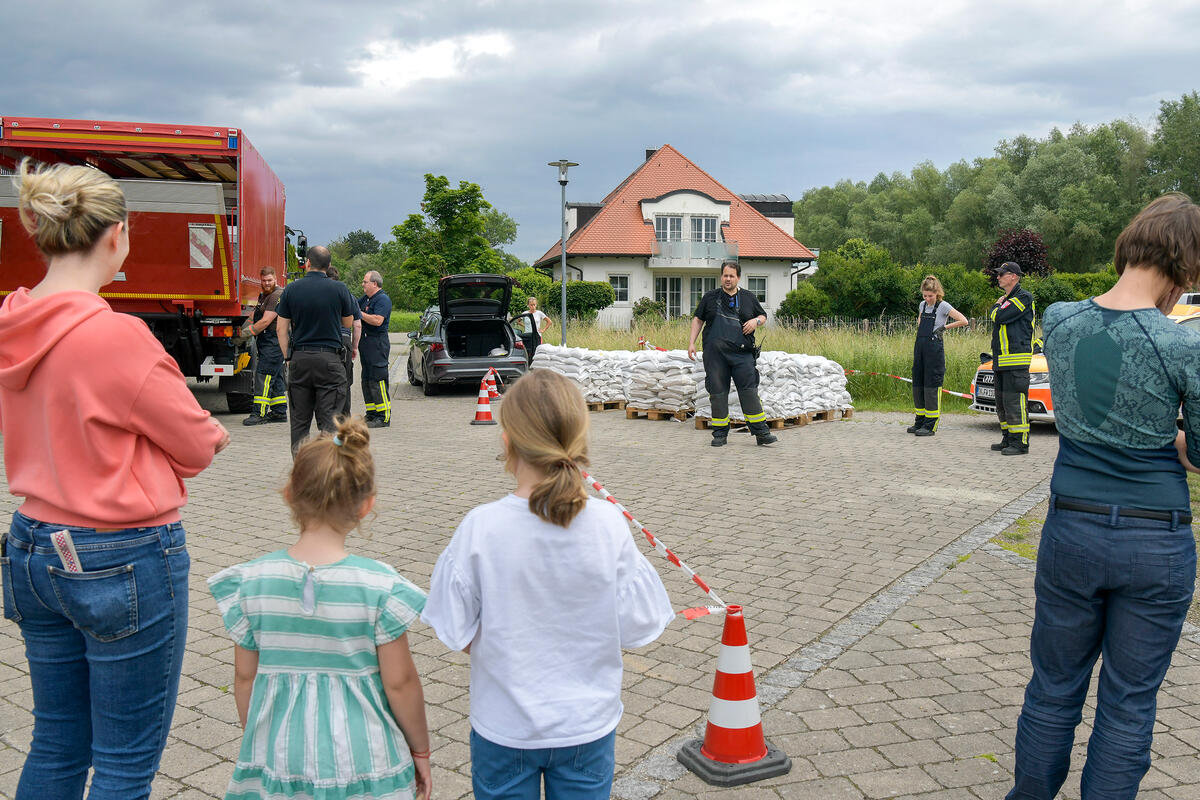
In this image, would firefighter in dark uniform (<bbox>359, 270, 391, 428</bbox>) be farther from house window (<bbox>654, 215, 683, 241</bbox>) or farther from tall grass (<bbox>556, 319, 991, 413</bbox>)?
house window (<bbox>654, 215, 683, 241</bbox>)

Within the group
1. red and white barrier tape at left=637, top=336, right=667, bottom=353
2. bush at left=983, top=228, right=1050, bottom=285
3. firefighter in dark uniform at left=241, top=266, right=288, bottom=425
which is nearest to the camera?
firefighter in dark uniform at left=241, top=266, right=288, bottom=425

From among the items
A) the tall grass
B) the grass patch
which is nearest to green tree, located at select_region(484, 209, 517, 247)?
the grass patch

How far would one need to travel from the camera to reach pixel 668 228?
162 ft

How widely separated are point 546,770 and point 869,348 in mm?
17270

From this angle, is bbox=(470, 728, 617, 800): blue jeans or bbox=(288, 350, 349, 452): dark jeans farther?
bbox=(288, 350, 349, 452): dark jeans

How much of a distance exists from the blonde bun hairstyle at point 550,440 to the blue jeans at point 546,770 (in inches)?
20.9

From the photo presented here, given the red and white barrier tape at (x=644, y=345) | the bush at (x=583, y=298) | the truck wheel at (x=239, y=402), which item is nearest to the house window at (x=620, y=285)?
the bush at (x=583, y=298)

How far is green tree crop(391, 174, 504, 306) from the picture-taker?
3706 cm

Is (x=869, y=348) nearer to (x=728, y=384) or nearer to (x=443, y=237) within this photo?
(x=728, y=384)

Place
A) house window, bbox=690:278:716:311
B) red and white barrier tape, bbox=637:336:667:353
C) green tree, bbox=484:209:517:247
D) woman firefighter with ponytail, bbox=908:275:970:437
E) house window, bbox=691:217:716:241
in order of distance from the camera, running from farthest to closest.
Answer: green tree, bbox=484:209:517:247, house window, bbox=690:278:716:311, house window, bbox=691:217:716:241, red and white barrier tape, bbox=637:336:667:353, woman firefighter with ponytail, bbox=908:275:970:437

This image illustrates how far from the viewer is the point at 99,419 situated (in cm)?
223

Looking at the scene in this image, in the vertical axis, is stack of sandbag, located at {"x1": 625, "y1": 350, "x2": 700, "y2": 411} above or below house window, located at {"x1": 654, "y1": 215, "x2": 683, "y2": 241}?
below

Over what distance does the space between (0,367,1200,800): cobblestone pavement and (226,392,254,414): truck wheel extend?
10.5ft

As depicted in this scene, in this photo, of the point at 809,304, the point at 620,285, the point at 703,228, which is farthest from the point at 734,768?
the point at 703,228
